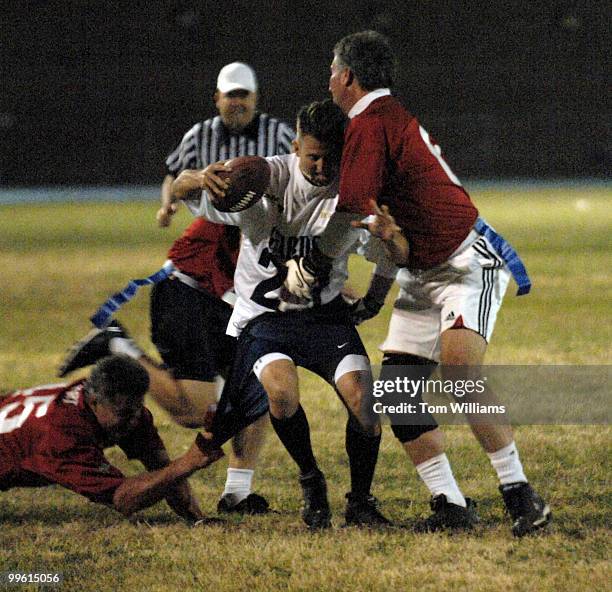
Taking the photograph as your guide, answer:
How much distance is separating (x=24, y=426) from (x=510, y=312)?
6.59 metres

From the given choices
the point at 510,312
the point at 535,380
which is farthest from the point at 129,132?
the point at 535,380

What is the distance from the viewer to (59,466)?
405 centimetres

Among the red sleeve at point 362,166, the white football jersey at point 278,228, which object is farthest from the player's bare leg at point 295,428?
the red sleeve at point 362,166

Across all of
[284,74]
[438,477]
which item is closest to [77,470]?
[438,477]

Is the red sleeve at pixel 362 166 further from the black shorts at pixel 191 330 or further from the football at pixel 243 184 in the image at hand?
the black shorts at pixel 191 330

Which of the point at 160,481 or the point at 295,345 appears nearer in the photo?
the point at 160,481

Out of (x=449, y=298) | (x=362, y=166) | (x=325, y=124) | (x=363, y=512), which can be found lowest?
(x=363, y=512)

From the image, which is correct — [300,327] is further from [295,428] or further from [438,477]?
[438,477]

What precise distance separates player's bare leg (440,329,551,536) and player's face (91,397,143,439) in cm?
111

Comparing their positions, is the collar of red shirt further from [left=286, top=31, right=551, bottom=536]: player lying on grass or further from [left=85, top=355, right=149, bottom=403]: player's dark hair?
[left=85, top=355, right=149, bottom=403]: player's dark hair

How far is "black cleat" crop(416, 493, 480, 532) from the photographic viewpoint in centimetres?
424

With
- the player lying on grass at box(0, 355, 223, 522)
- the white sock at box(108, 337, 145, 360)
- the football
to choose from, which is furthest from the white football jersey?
the white sock at box(108, 337, 145, 360)

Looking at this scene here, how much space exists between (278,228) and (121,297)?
1903 mm

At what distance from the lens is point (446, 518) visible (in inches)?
167
